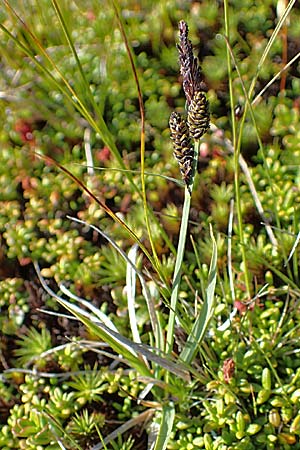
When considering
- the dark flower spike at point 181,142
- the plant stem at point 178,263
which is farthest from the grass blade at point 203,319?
the dark flower spike at point 181,142

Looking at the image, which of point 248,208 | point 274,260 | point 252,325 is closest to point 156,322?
point 252,325

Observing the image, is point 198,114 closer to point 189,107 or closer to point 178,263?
point 189,107

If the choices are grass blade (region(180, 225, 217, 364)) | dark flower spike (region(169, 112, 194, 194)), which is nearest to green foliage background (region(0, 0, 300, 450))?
Answer: grass blade (region(180, 225, 217, 364))

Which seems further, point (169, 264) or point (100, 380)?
point (169, 264)

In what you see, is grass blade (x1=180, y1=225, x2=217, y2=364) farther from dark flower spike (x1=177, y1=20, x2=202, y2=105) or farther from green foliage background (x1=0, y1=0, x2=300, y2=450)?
dark flower spike (x1=177, y1=20, x2=202, y2=105)

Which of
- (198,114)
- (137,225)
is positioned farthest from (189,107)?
(137,225)

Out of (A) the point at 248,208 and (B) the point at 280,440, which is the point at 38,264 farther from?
(B) the point at 280,440
